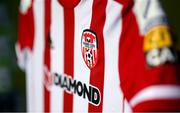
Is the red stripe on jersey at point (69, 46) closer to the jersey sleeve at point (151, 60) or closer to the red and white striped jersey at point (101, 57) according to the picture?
the red and white striped jersey at point (101, 57)

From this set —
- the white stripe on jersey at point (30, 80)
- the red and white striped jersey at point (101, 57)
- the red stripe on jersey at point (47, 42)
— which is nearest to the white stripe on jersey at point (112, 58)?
the red and white striped jersey at point (101, 57)

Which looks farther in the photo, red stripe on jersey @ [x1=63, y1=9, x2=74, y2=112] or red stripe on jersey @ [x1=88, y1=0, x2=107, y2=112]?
red stripe on jersey @ [x1=63, y1=9, x2=74, y2=112]

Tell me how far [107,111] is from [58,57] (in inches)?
9.4

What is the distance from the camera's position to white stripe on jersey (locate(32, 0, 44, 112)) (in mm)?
1160

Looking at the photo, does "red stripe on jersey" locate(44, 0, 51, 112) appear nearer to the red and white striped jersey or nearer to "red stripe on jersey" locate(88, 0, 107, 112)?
the red and white striped jersey

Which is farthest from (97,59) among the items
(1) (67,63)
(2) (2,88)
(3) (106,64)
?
(2) (2,88)

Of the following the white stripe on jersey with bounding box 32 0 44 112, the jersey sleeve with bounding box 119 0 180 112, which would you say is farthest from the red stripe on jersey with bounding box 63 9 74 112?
the jersey sleeve with bounding box 119 0 180 112

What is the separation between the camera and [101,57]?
0.90 meters

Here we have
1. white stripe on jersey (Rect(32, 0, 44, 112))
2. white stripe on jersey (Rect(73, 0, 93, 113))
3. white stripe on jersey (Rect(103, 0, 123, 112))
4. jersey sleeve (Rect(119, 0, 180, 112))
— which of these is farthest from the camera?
white stripe on jersey (Rect(32, 0, 44, 112))

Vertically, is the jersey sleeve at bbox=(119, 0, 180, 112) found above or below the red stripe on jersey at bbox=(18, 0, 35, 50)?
below

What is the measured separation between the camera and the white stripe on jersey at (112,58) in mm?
817

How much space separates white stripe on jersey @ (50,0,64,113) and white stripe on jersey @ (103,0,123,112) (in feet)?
0.69

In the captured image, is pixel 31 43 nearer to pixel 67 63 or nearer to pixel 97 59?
pixel 67 63

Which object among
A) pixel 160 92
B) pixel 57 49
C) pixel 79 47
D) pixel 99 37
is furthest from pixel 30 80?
pixel 160 92
